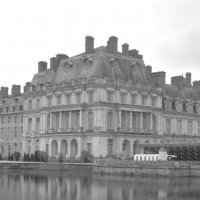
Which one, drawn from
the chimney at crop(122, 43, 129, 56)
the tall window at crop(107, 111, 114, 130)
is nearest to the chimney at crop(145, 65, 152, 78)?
the chimney at crop(122, 43, 129, 56)

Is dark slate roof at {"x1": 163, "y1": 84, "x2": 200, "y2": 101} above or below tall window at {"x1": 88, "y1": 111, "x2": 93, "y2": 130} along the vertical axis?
above

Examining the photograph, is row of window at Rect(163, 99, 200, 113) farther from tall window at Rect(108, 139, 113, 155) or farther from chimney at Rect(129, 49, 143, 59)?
tall window at Rect(108, 139, 113, 155)

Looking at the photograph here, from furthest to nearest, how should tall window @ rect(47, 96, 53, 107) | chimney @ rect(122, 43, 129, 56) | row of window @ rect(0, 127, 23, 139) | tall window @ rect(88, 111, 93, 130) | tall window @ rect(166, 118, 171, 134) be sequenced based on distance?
row of window @ rect(0, 127, 23, 139)
tall window @ rect(166, 118, 171, 134)
tall window @ rect(47, 96, 53, 107)
chimney @ rect(122, 43, 129, 56)
tall window @ rect(88, 111, 93, 130)

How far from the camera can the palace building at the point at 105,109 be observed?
71.1 metres

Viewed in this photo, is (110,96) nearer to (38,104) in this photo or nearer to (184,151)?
(184,151)

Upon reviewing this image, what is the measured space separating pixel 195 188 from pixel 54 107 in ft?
120

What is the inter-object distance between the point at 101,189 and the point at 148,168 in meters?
14.9

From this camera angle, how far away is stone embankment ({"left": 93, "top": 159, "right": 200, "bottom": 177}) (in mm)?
53750

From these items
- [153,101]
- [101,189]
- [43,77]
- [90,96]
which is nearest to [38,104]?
[43,77]

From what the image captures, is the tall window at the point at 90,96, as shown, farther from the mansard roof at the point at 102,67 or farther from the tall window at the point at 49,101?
the tall window at the point at 49,101

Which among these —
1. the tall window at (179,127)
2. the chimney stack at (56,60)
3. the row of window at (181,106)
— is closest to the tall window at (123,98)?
the row of window at (181,106)

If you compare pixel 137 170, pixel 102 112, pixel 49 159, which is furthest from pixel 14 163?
pixel 137 170

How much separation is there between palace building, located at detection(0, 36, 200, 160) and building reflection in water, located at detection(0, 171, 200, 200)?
55.6ft

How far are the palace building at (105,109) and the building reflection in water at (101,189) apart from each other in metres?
16.9
